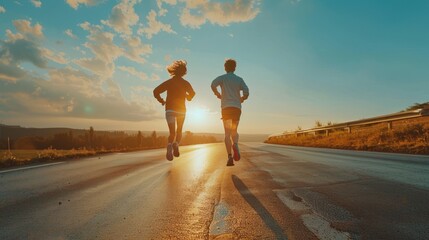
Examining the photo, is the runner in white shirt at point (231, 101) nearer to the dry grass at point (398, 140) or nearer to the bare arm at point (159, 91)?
the bare arm at point (159, 91)

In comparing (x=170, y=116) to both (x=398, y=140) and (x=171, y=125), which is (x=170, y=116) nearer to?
(x=171, y=125)

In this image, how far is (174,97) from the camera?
8.28 m

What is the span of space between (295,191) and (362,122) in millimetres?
15093

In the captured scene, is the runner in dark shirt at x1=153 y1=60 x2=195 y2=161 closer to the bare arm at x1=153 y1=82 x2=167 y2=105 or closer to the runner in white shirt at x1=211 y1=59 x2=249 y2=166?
the bare arm at x1=153 y1=82 x2=167 y2=105

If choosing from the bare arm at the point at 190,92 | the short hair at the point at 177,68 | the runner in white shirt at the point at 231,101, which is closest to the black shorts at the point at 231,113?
the runner in white shirt at the point at 231,101

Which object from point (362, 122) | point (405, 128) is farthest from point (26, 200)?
point (362, 122)

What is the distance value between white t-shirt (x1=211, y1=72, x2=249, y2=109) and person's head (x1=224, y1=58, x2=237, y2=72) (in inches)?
7.7

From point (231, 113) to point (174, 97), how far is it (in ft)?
5.02

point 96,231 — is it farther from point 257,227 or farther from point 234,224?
point 257,227

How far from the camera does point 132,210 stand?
3.64m

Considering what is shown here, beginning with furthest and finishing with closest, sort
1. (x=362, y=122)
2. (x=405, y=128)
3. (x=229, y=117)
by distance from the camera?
(x=362, y=122) → (x=405, y=128) → (x=229, y=117)

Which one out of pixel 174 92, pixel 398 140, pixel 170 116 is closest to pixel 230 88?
pixel 174 92

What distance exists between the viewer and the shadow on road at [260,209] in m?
2.72

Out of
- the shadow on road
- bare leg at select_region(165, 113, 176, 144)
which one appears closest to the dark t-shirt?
bare leg at select_region(165, 113, 176, 144)
